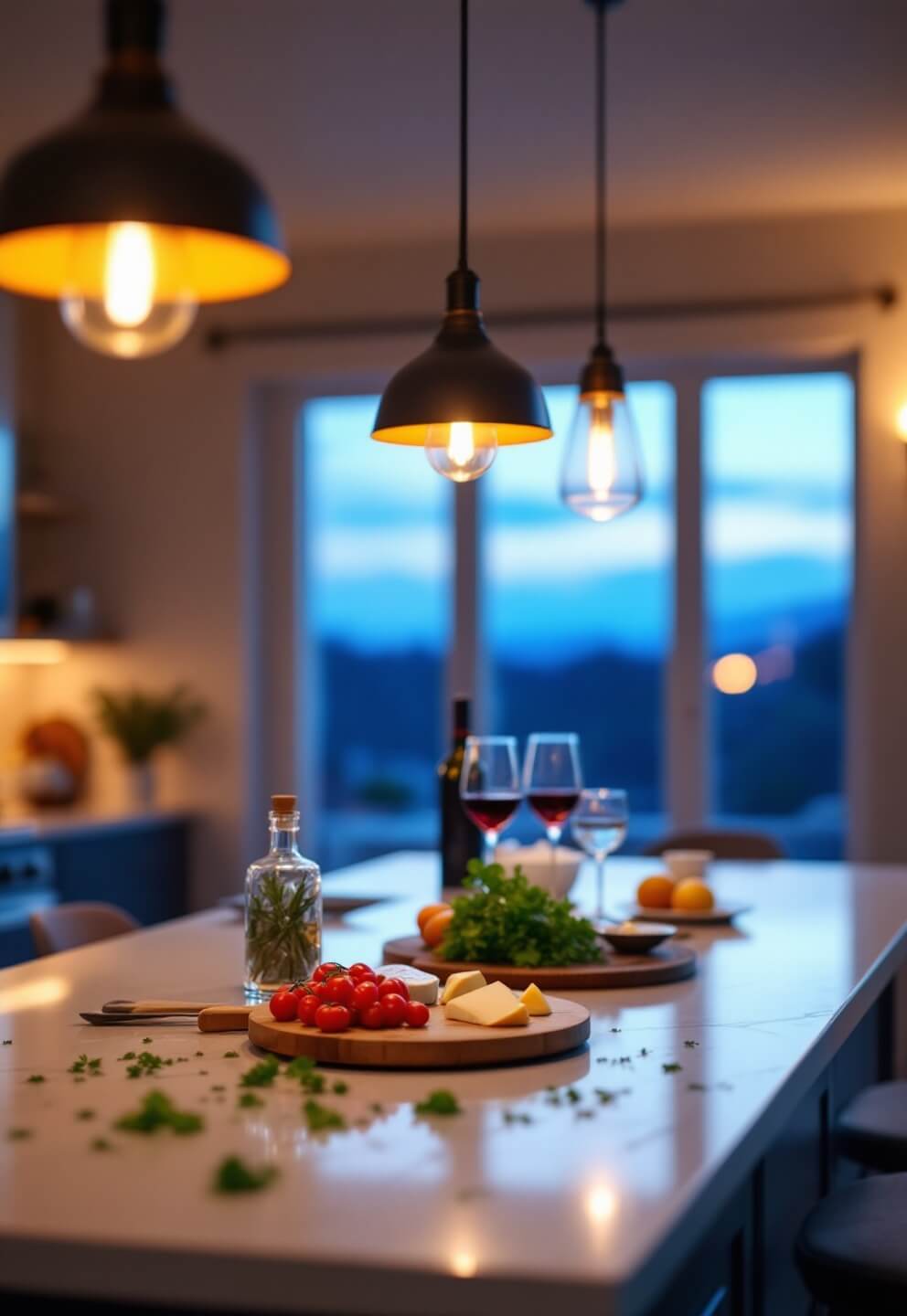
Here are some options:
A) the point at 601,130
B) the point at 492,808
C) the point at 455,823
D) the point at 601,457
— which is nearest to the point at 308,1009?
the point at 492,808

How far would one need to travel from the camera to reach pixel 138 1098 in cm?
139

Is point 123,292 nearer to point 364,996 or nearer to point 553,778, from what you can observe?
point 364,996

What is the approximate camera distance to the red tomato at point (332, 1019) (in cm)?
150

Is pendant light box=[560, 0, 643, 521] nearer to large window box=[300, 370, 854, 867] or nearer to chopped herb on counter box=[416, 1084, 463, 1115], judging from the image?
chopped herb on counter box=[416, 1084, 463, 1115]

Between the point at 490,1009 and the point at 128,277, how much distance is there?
0.79m

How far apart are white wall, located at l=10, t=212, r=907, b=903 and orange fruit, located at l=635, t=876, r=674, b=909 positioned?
247 cm

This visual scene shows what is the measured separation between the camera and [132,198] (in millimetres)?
1459

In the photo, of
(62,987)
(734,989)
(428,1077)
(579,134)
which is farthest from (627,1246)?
(579,134)

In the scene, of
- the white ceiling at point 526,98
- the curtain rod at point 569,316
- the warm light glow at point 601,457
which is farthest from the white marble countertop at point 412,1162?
the curtain rod at point 569,316

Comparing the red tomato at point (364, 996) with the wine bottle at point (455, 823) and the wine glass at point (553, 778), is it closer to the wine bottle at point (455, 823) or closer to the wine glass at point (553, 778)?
the wine glass at point (553, 778)

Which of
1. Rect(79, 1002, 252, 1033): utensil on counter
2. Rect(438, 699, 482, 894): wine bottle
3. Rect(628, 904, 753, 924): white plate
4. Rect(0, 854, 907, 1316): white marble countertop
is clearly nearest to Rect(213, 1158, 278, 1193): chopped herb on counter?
Rect(0, 854, 907, 1316): white marble countertop

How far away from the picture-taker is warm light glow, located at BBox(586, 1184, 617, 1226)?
1056 mm

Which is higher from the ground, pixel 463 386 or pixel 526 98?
pixel 526 98

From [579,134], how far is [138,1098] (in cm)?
337
